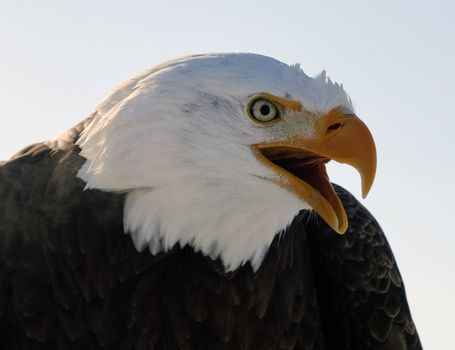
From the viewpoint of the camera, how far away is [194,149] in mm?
4223

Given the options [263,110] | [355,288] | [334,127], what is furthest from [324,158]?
[355,288]

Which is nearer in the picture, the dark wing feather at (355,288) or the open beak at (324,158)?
the open beak at (324,158)

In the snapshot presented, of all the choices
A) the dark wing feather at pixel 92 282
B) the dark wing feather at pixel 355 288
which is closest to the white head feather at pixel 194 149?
the dark wing feather at pixel 92 282

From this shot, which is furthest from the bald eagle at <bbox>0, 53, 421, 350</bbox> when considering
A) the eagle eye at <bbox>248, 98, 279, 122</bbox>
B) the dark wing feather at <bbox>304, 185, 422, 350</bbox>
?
the dark wing feather at <bbox>304, 185, 422, 350</bbox>

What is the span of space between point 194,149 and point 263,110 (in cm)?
40

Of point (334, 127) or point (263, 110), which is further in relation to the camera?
point (334, 127)

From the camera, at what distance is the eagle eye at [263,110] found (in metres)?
4.29

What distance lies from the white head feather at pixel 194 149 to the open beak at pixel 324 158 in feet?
0.16

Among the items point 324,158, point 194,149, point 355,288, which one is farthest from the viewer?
point 355,288

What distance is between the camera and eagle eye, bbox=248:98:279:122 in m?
4.29

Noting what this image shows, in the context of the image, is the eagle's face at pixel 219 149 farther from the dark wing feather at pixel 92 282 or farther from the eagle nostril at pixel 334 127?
the dark wing feather at pixel 92 282

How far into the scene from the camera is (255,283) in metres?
4.71

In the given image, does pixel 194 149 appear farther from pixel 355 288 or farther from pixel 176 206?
pixel 355 288

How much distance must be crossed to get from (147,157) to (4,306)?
1.17m
